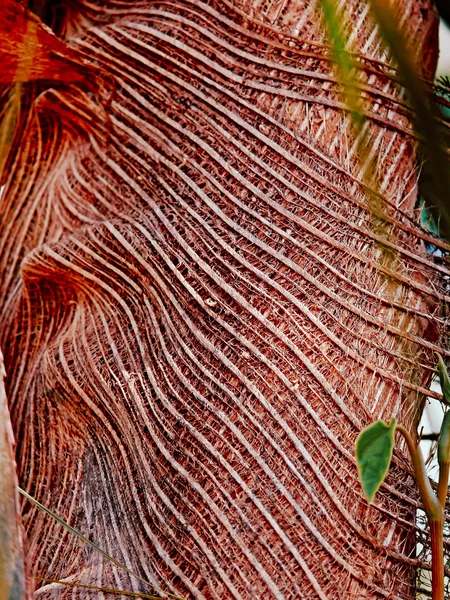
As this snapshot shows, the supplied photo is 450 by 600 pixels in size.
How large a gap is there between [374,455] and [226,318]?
0.96 ft

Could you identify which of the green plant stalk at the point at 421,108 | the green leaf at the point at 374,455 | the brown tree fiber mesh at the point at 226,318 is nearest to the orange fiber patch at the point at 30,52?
the brown tree fiber mesh at the point at 226,318

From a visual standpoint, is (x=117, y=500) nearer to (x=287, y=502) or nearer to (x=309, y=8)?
(x=287, y=502)

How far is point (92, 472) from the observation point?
2.82ft

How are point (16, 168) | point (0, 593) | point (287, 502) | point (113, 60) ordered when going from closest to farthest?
point (0, 593)
point (287, 502)
point (113, 60)
point (16, 168)

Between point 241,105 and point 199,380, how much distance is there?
34 cm

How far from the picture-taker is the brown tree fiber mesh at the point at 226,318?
75cm

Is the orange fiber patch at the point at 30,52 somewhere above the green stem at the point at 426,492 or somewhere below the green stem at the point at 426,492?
above

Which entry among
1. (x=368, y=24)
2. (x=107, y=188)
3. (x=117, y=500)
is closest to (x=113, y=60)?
(x=107, y=188)

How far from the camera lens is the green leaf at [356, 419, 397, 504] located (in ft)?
1.76

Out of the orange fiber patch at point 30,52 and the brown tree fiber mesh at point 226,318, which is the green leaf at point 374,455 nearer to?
the brown tree fiber mesh at point 226,318

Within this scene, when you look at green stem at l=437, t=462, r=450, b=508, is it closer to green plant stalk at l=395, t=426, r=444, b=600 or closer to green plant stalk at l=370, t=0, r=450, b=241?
green plant stalk at l=395, t=426, r=444, b=600

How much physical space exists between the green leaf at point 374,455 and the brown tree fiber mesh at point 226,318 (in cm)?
20

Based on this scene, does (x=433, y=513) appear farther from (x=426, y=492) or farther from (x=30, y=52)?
(x=30, y=52)

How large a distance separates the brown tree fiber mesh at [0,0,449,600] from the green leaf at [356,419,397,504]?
0.64 ft
